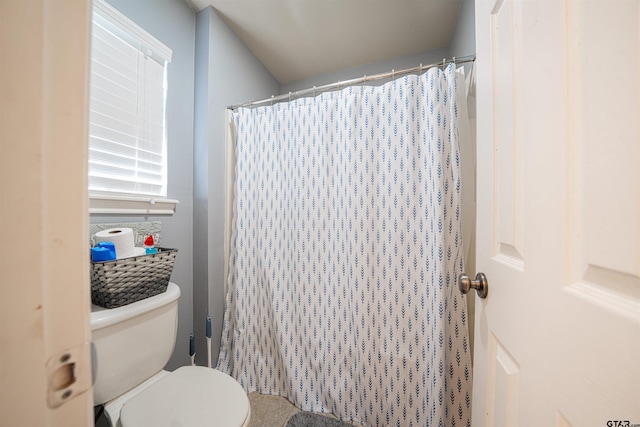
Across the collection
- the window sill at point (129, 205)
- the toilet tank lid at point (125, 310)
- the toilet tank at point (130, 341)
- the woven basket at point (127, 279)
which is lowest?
the toilet tank at point (130, 341)

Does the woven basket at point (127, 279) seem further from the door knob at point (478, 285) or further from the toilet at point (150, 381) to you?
the door knob at point (478, 285)

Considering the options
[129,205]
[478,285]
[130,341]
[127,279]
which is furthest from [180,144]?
[478,285]

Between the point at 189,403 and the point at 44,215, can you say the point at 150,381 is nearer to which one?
the point at 189,403

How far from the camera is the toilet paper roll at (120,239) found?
82 centimetres

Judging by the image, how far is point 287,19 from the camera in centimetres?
137

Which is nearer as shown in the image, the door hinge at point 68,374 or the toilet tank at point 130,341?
the door hinge at point 68,374

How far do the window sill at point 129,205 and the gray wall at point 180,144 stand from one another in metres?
0.05

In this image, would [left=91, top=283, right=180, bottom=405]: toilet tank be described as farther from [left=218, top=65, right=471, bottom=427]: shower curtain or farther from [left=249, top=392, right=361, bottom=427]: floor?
[left=249, top=392, right=361, bottom=427]: floor

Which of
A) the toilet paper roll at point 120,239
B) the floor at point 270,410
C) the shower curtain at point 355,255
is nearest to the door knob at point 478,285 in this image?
the shower curtain at point 355,255

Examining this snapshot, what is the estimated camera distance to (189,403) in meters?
0.77

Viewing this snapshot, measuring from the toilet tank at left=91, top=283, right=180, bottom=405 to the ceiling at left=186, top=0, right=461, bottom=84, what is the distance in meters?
1.59

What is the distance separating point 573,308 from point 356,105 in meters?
1.09

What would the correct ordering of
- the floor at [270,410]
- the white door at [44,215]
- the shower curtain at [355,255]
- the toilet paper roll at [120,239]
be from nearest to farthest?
the white door at [44,215], the toilet paper roll at [120,239], the shower curtain at [355,255], the floor at [270,410]

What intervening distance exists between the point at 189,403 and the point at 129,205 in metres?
0.83
